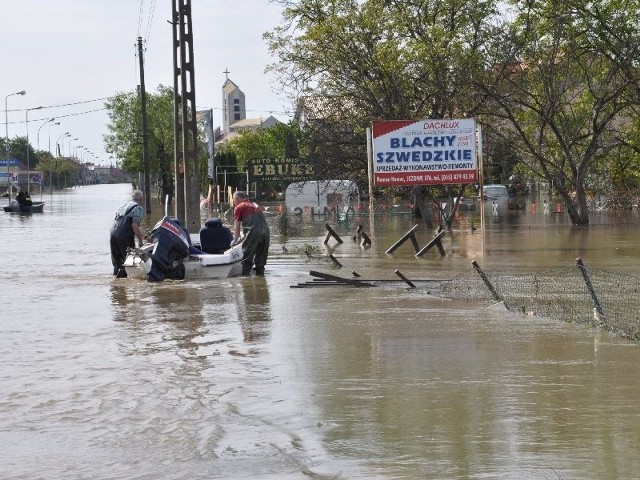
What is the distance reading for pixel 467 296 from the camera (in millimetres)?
17328

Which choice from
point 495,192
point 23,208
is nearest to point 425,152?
point 495,192

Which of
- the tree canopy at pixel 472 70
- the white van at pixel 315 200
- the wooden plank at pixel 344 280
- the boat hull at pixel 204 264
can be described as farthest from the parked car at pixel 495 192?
the wooden plank at pixel 344 280

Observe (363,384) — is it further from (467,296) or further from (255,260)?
(255,260)

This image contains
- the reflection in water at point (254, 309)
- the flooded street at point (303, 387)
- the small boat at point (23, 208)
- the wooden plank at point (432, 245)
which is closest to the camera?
the flooded street at point (303, 387)

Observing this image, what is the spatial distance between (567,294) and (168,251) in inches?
276

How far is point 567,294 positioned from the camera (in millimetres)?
17484

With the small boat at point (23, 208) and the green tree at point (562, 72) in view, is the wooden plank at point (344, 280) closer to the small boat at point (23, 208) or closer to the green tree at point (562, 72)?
the green tree at point (562, 72)

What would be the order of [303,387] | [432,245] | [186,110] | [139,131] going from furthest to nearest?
[139,131], [186,110], [432,245], [303,387]

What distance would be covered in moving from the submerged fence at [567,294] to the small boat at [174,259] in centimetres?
400

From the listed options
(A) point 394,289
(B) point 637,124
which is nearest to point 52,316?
(A) point 394,289

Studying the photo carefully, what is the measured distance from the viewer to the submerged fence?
1418cm

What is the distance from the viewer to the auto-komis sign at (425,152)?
2538 cm

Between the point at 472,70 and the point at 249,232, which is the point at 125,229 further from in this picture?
the point at 472,70

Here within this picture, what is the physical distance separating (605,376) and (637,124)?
37.9 meters
